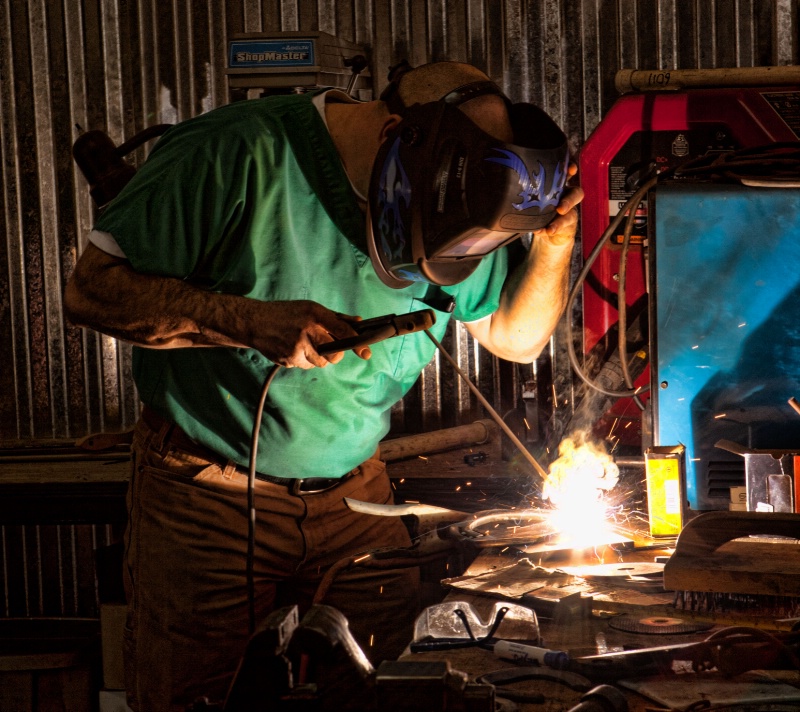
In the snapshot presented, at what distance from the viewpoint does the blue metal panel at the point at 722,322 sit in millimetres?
2264

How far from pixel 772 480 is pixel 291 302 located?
4.05ft

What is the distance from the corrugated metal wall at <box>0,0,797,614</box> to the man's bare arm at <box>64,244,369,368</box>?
2.25 meters

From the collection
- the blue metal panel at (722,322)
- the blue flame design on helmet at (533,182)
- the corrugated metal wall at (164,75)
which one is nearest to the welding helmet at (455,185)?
the blue flame design on helmet at (533,182)

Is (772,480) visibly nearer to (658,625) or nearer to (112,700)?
(658,625)

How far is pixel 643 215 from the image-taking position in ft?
9.48

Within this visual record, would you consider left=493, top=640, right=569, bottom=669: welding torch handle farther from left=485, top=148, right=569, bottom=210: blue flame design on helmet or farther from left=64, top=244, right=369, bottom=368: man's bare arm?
left=485, top=148, right=569, bottom=210: blue flame design on helmet

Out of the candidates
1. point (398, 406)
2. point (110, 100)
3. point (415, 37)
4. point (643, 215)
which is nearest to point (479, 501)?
point (398, 406)

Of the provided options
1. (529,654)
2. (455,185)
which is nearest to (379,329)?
(455,185)

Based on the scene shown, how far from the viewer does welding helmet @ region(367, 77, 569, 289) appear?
1.57 meters

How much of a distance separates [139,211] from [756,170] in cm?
162

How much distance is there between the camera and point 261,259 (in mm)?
1894

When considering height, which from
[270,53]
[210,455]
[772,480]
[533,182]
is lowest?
[772,480]

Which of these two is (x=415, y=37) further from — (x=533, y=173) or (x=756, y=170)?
(x=533, y=173)

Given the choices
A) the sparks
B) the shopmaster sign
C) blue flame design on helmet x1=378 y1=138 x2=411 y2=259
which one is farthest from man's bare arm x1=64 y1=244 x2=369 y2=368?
the shopmaster sign
